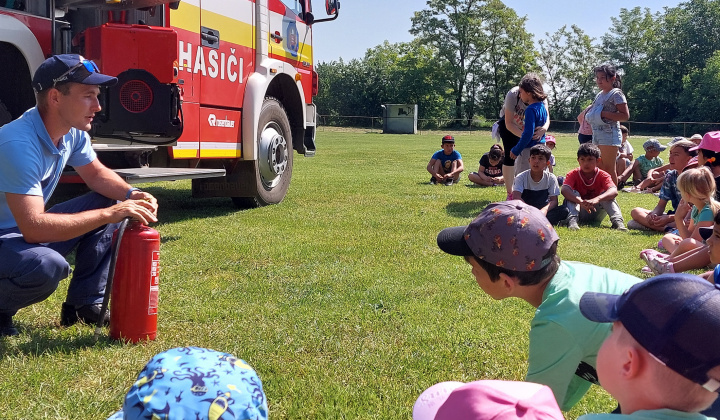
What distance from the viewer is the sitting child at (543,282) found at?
2162 mm

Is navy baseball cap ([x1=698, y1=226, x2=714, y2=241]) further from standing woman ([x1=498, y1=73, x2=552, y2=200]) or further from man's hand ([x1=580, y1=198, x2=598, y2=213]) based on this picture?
standing woman ([x1=498, y1=73, x2=552, y2=200])

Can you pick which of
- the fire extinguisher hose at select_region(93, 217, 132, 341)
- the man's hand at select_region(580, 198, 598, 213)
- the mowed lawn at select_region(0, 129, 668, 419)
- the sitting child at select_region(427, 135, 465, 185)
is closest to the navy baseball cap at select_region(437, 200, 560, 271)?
the mowed lawn at select_region(0, 129, 668, 419)

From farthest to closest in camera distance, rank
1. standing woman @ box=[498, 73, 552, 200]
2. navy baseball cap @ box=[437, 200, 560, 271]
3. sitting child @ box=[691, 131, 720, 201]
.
→ standing woman @ box=[498, 73, 552, 200] < sitting child @ box=[691, 131, 720, 201] < navy baseball cap @ box=[437, 200, 560, 271]

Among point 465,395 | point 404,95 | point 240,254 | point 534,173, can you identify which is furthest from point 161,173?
point 404,95

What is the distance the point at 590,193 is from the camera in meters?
8.26

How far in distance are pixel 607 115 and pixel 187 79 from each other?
5358 mm

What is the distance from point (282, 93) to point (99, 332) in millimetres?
6206

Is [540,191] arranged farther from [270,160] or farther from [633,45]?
[633,45]

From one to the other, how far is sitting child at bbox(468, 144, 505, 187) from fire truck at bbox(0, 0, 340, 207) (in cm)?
404

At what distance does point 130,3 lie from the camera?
236 inches

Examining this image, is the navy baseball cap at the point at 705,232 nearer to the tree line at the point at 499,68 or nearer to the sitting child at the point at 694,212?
the sitting child at the point at 694,212

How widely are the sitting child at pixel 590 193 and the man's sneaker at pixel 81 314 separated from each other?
5680mm

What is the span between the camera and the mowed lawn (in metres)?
3.00

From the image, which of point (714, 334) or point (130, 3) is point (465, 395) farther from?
point (130, 3)
